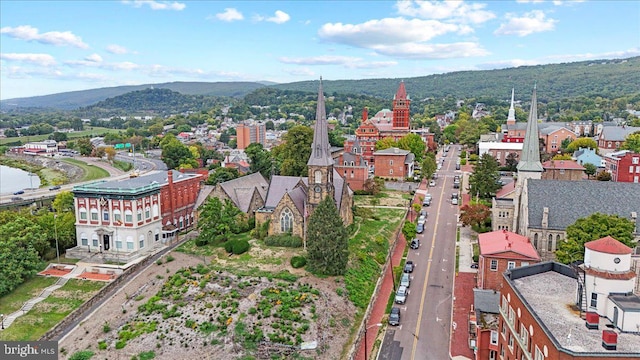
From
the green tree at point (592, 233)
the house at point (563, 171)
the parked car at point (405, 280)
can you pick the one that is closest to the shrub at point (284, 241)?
the parked car at point (405, 280)

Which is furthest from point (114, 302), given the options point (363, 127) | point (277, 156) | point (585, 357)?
point (363, 127)

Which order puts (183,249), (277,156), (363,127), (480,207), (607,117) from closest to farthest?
(183,249)
(480,207)
(277,156)
(363,127)
(607,117)

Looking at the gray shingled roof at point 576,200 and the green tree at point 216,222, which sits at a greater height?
the gray shingled roof at point 576,200

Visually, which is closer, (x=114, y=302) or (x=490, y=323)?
(x=490, y=323)

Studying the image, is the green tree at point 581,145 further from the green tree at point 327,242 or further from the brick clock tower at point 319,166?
the green tree at point 327,242

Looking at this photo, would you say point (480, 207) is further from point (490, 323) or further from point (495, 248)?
point (490, 323)

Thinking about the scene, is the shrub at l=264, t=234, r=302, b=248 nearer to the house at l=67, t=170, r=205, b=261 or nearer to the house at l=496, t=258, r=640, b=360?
the house at l=67, t=170, r=205, b=261

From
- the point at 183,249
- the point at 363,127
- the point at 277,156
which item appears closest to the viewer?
the point at 183,249
